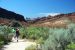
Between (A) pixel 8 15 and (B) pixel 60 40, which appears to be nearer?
(B) pixel 60 40

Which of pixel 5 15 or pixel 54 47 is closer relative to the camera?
pixel 54 47

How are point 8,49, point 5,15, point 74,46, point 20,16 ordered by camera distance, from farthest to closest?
1. point 20,16
2. point 5,15
3. point 8,49
4. point 74,46

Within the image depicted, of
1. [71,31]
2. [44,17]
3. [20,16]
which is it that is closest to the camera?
[71,31]

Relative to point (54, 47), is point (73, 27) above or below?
above

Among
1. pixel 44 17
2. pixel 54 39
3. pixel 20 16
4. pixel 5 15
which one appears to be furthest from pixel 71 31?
pixel 20 16

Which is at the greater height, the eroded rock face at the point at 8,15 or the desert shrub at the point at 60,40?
the eroded rock face at the point at 8,15

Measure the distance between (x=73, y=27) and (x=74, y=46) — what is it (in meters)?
4.70

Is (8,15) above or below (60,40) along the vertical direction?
above

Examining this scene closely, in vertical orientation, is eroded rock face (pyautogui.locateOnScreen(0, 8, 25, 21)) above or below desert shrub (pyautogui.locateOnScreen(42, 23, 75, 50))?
above

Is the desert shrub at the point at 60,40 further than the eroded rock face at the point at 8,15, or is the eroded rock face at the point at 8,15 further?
the eroded rock face at the point at 8,15

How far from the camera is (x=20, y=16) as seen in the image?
437ft

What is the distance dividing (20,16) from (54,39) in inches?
4675

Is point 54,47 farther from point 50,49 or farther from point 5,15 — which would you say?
point 5,15

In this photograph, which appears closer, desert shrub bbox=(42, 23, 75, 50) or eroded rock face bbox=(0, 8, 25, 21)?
desert shrub bbox=(42, 23, 75, 50)
